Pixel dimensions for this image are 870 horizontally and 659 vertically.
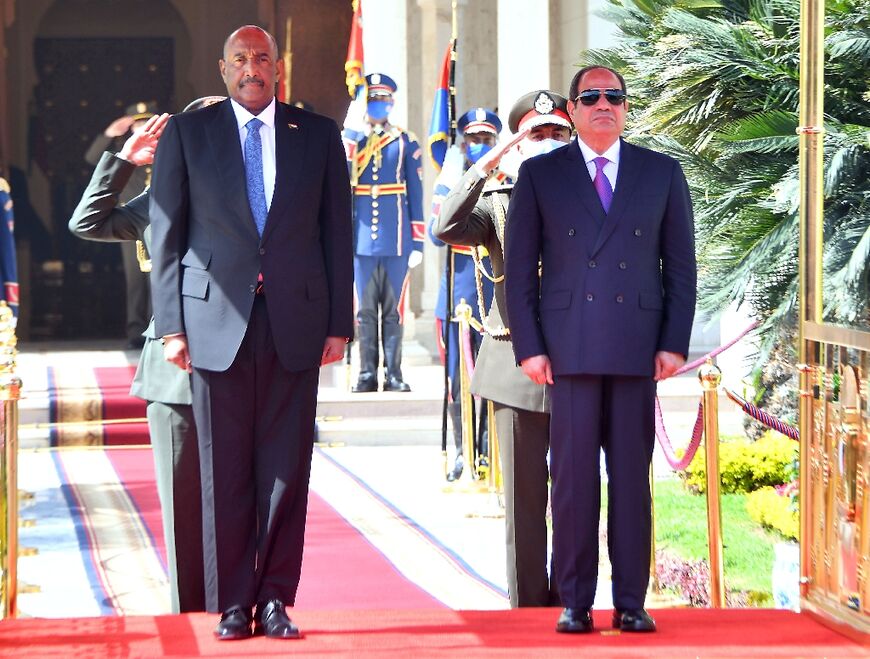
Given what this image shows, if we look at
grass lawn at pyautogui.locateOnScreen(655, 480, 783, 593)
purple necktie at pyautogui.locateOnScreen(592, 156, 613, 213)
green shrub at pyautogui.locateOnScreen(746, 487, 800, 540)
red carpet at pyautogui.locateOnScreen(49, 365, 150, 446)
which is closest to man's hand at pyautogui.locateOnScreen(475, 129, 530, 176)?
purple necktie at pyautogui.locateOnScreen(592, 156, 613, 213)

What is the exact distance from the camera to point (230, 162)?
4605 mm

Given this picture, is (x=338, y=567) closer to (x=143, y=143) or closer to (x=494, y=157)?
(x=143, y=143)

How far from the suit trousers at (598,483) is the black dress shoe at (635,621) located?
0.07 ft

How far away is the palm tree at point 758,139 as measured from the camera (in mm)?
6141

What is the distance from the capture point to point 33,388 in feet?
40.8

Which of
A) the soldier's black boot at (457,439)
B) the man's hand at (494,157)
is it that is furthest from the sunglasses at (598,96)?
the soldier's black boot at (457,439)

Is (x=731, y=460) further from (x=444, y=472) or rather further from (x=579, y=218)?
(x=579, y=218)

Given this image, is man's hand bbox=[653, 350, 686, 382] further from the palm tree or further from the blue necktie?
the palm tree

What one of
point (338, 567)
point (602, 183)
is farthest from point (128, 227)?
point (338, 567)

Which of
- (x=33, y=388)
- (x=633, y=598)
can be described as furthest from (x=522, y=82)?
Answer: (x=633, y=598)

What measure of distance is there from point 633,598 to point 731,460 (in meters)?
4.50

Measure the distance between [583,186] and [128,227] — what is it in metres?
1.78

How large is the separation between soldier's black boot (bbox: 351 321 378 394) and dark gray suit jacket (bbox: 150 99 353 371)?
7.79 m

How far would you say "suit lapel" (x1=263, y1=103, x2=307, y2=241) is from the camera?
460cm
